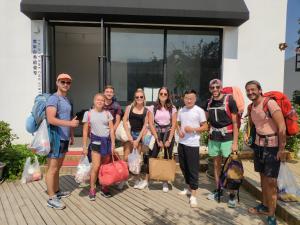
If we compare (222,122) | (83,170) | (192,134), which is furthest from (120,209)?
(222,122)

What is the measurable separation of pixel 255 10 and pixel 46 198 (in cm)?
670

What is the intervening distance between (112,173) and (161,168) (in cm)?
82

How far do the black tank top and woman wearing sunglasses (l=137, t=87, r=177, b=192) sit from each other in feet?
0.67

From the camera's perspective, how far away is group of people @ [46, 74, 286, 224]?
12.5ft

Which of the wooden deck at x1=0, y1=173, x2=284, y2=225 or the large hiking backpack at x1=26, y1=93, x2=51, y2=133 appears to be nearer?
the wooden deck at x1=0, y1=173, x2=284, y2=225

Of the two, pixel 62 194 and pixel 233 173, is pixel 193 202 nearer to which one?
pixel 233 173

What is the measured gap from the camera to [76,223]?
12.7ft

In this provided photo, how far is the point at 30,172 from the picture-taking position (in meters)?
5.39

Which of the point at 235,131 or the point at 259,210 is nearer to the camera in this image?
the point at 259,210

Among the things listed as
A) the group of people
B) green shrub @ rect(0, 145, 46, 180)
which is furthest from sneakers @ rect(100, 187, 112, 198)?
green shrub @ rect(0, 145, 46, 180)

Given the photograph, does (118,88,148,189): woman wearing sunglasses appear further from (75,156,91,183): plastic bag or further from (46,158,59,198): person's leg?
(46,158,59,198): person's leg

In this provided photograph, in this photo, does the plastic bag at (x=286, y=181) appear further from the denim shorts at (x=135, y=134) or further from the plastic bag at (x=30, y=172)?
the plastic bag at (x=30, y=172)

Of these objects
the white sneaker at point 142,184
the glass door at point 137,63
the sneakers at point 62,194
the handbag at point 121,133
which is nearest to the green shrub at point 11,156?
the sneakers at point 62,194

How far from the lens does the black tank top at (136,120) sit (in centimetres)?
504
